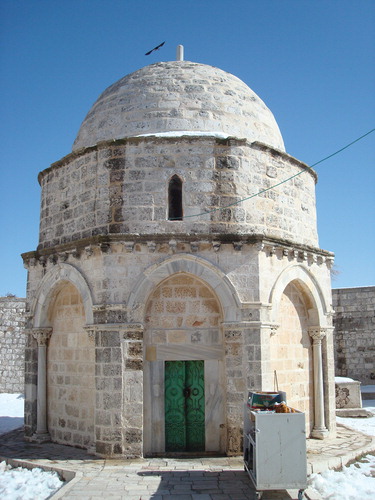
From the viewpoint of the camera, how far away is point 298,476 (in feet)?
22.2

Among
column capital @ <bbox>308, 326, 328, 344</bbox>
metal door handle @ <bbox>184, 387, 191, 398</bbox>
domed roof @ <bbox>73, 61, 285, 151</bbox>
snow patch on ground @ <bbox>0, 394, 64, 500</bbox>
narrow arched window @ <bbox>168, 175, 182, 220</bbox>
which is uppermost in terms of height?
domed roof @ <bbox>73, 61, 285, 151</bbox>

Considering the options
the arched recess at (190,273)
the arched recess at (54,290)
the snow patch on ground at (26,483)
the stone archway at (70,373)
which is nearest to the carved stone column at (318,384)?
the arched recess at (190,273)

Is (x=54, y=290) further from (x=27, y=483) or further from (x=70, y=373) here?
(x=27, y=483)

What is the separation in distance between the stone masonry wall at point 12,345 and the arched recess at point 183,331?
34.9 ft

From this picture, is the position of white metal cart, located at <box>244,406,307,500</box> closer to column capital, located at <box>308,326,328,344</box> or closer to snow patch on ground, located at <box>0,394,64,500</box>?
snow patch on ground, located at <box>0,394,64,500</box>

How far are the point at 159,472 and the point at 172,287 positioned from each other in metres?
3.00

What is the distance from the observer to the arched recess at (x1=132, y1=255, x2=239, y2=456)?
9062 mm

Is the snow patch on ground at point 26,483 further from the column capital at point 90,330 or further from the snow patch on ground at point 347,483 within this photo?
the snow patch on ground at point 347,483

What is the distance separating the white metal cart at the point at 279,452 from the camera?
6751mm

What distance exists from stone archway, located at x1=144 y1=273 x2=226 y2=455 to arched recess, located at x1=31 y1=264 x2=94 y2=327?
3.59 ft

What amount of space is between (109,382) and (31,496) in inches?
82.6

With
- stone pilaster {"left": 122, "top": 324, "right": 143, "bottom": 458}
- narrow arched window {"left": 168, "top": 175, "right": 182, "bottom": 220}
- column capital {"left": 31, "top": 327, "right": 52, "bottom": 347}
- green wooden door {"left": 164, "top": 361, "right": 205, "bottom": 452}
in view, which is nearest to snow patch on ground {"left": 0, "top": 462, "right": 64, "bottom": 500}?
stone pilaster {"left": 122, "top": 324, "right": 143, "bottom": 458}

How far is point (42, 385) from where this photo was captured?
34.6ft

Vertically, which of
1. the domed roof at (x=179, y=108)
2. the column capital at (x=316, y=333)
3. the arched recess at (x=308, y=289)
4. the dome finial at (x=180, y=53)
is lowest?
the column capital at (x=316, y=333)
